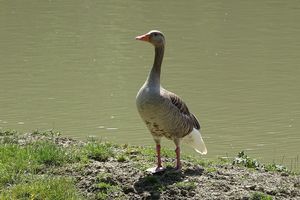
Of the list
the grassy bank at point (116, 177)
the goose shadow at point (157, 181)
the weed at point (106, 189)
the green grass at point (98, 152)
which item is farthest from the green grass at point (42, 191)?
the green grass at point (98, 152)

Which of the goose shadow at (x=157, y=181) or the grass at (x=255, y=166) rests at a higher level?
the goose shadow at (x=157, y=181)

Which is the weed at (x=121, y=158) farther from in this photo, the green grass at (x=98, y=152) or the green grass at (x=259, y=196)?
the green grass at (x=259, y=196)

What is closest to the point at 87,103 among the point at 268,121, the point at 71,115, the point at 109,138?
the point at 71,115

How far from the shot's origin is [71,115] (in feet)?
50.9

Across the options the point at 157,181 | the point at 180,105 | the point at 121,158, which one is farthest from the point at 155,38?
the point at 157,181

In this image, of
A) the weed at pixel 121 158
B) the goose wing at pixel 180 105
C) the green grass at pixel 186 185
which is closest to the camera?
the green grass at pixel 186 185

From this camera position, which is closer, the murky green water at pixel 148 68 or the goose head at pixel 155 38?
the goose head at pixel 155 38

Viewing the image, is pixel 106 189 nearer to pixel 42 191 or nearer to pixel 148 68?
pixel 42 191

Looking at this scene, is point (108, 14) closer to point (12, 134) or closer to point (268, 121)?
point (268, 121)

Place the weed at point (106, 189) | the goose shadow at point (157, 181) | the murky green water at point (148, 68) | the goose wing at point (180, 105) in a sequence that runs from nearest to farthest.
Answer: the weed at point (106, 189)
the goose shadow at point (157, 181)
the goose wing at point (180, 105)
the murky green water at point (148, 68)

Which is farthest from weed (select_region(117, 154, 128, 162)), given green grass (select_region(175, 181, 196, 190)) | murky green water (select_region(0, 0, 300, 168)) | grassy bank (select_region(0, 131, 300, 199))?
murky green water (select_region(0, 0, 300, 168))

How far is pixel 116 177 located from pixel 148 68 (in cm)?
1234

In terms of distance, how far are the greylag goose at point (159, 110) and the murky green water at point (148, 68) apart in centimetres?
400

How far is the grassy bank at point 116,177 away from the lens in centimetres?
793
